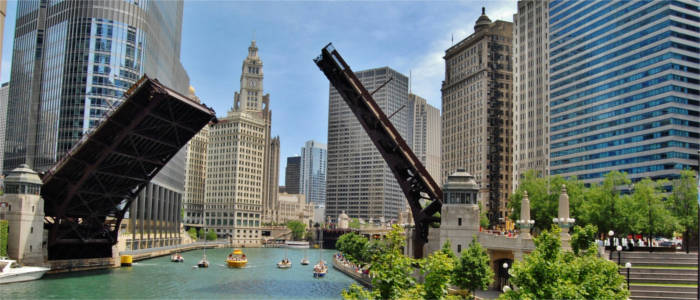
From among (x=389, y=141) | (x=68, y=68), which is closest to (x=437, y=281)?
(x=389, y=141)

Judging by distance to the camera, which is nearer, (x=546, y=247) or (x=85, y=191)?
(x=546, y=247)

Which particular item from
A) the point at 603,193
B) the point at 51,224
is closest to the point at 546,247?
the point at 603,193

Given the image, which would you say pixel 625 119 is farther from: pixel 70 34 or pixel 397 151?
pixel 70 34

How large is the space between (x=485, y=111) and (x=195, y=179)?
106893 mm

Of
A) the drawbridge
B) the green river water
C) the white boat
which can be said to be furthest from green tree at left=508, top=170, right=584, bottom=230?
the white boat

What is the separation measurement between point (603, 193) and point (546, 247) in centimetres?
3245

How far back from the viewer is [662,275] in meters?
31.6

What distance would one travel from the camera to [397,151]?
45281mm

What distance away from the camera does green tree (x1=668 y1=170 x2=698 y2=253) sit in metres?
49.7

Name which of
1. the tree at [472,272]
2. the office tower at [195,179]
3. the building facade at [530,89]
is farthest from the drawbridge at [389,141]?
the office tower at [195,179]

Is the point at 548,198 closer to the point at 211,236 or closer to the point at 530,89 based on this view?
the point at 530,89

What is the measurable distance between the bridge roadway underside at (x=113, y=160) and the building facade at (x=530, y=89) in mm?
61748

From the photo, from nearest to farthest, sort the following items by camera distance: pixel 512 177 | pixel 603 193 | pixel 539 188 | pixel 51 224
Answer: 1. pixel 603 193
2. pixel 51 224
3. pixel 539 188
4. pixel 512 177

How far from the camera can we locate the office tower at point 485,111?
109 meters
